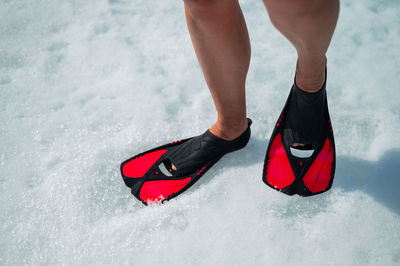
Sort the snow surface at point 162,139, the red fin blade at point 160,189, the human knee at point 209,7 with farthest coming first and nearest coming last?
the red fin blade at point 160,189
the snow surface at point 162,139
the human knee at point 209,7

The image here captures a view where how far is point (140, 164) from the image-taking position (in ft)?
3.60

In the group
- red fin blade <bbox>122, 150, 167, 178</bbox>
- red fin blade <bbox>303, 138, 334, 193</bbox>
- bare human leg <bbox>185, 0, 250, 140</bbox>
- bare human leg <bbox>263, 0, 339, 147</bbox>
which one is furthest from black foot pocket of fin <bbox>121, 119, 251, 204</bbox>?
bare human leg <bbox>263, 0, 339, 147</bbox>

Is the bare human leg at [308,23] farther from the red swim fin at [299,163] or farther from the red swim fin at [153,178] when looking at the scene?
the red swim fin at [153,178]

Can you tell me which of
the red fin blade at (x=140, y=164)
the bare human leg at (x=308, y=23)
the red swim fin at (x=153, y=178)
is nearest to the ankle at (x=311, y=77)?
the bare human leg at (x=308, y=23)

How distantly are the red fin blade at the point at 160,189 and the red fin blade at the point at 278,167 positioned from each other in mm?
239

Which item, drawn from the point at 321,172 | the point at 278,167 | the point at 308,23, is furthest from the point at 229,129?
the point at 308,23

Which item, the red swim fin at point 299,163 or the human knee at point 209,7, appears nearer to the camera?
the human knee at point 209,7

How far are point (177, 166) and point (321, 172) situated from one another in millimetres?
410

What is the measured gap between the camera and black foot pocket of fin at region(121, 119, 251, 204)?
40.9 inches

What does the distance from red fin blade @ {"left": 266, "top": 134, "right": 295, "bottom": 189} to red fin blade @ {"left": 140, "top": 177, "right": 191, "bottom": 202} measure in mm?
239

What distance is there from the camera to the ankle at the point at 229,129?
1.02 meters

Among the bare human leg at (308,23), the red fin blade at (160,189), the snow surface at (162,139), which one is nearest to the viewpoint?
the bare human leg at (308,23)

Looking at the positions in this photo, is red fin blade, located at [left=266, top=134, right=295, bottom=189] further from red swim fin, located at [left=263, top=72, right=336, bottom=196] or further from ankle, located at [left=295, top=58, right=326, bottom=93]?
ankle, located at [left=295, top=58, right=326, bottom=93]

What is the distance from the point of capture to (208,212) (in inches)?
38.8
